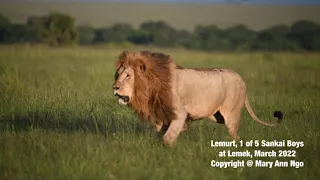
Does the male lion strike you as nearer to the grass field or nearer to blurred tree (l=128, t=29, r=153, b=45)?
the grass field

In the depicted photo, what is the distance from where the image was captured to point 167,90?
6473 millimetres

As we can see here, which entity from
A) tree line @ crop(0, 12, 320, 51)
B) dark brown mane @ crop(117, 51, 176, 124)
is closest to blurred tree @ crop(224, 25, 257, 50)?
tree line @ crop(0, 12, 320, 51)

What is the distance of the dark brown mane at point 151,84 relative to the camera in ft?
20.8

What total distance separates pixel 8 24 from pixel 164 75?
27816 mm

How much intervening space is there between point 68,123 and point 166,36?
30476 millimetres

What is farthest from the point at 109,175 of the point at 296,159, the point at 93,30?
the point at 93,30

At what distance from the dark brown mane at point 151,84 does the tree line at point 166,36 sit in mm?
24152

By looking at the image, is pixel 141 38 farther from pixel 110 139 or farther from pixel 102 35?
pixel 110 139

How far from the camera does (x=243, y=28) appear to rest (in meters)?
42.6

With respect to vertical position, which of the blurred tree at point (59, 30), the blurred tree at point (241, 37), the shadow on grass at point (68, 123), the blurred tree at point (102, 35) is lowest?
the blurred tree at point (241, 37)

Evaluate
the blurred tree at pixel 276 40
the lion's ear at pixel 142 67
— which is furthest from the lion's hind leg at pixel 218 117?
the blurred tree at pixel 276 40

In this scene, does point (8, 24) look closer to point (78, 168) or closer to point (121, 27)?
point (121, 27)

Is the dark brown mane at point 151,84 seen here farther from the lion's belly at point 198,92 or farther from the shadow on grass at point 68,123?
the shadow on grass at point 68,123

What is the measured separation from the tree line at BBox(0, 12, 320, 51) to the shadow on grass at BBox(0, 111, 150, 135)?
22.3 meters
